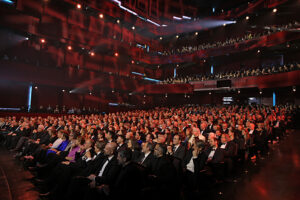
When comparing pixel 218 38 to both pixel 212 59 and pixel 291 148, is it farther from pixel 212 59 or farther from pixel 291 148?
pixel 291 148

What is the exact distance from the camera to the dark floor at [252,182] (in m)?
3.17

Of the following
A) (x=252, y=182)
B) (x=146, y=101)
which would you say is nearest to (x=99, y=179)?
(x=252, y=182)

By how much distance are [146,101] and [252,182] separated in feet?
51.3

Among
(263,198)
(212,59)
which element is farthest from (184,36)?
(263,198)

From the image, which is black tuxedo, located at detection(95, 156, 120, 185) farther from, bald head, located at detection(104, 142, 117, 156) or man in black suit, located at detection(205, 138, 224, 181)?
man in black suit, located at detection(205, 138, 224, 181)

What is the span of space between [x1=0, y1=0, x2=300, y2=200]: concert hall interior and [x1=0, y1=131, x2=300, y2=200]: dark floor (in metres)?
0.02

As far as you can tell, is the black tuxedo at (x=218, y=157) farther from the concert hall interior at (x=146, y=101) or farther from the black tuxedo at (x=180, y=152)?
the black tuxedo at (x=180, y=152)

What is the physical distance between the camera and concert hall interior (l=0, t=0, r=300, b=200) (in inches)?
124

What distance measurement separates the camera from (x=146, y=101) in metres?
19.2

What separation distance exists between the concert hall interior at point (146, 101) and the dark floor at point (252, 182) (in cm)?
2

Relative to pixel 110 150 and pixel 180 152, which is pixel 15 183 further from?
pixel 180 152

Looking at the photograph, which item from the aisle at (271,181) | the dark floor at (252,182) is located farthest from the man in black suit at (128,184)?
the aisle at (271,181)

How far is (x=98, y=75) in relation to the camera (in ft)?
Answer: 51.0

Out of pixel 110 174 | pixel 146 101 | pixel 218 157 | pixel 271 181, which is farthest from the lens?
pixel 146 101
